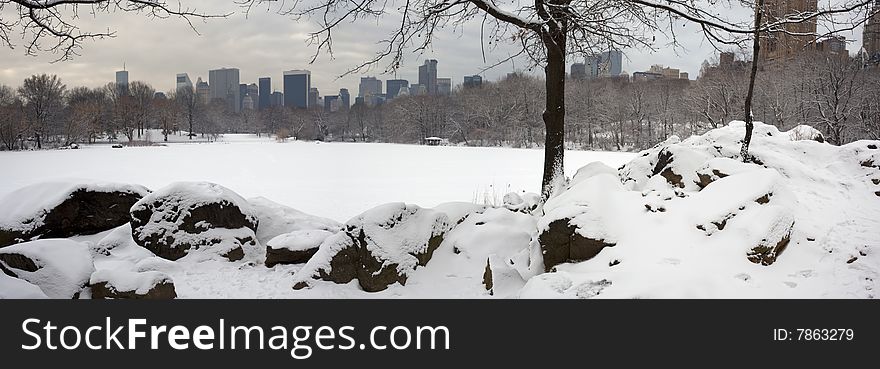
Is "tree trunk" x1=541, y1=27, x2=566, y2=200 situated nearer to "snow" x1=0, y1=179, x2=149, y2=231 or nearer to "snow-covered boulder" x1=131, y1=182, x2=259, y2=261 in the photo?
"snow-covered boulder" x1=131, y1=182, x2=259, y2=261

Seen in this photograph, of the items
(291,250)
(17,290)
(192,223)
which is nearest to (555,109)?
(291,250)

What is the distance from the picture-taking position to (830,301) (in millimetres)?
4312

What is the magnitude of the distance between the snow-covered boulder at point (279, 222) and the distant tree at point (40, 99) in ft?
34.9

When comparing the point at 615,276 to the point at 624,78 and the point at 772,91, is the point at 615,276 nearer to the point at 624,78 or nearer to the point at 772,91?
the point at 772,91

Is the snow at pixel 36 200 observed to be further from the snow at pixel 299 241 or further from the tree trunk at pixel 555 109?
the tree trunk at pixel 555 109

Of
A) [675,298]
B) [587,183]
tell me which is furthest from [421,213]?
[675,298]

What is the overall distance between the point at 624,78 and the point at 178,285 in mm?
52788

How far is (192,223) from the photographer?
26.0ft

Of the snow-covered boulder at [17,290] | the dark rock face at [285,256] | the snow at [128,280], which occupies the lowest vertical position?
the dark rock face at [285,256]

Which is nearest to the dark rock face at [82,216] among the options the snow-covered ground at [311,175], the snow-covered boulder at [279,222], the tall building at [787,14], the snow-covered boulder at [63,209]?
the snow-covered boulder at [63,209]

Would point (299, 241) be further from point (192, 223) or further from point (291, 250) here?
point (192, 223)

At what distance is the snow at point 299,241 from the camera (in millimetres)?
7445

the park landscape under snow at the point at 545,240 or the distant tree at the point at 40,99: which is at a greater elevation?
the distant tree at the point at 40,99

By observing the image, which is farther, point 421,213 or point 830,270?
point 421,213
